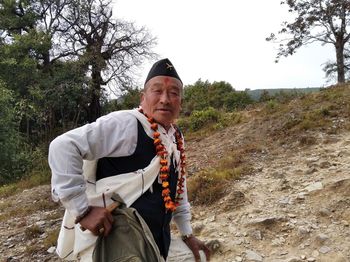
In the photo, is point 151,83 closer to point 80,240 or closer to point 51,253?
point 80,240

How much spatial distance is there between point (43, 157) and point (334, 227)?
9.15 metres

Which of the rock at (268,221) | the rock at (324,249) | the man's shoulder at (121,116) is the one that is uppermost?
the man's shoulder at (121,116)

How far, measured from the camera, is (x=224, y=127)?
8992 millimetres

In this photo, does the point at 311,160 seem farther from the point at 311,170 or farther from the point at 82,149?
the point at 82,149

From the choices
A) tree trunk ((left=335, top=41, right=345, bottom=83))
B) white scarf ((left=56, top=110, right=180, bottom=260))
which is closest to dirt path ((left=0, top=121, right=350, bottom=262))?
white scarf ((left=56, top=110, right=180, bottom=260))

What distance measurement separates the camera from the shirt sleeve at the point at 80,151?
146 cm

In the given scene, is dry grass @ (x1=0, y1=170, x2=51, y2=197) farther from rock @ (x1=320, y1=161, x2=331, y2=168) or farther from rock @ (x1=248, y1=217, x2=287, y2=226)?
rock @ (x1=320, y1=161, x2=331, y2=168)

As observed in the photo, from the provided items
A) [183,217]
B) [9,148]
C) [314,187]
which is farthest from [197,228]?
[9,148]

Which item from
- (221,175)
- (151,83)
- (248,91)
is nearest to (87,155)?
(151,83)

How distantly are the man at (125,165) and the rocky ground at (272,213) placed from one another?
2217 mm

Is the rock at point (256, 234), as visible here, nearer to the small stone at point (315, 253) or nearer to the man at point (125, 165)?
the small stone at point (315, 253)

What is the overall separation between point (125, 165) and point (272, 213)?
3.09 m

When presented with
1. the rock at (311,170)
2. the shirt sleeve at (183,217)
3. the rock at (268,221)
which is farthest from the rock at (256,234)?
the shirt sleeve at (183,217)

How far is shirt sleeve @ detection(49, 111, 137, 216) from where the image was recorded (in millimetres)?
1463
